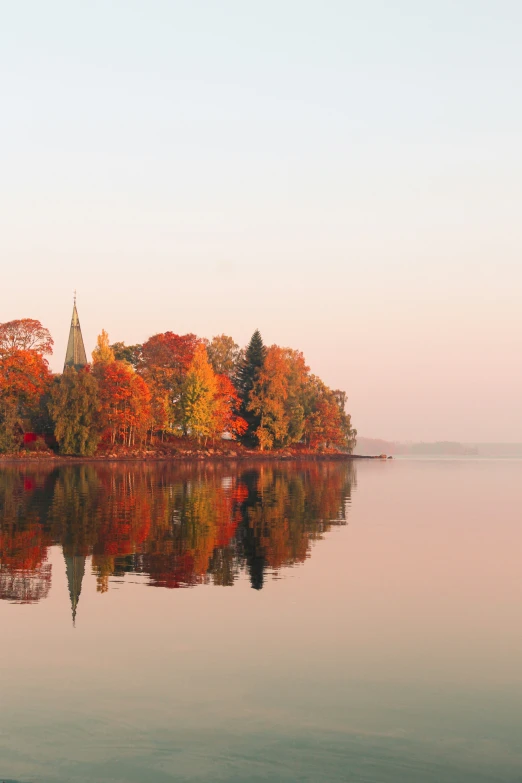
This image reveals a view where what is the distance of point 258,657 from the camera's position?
12344mm

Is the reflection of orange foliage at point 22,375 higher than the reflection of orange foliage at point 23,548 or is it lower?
higher

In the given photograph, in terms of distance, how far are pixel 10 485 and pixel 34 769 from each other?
4538 cm

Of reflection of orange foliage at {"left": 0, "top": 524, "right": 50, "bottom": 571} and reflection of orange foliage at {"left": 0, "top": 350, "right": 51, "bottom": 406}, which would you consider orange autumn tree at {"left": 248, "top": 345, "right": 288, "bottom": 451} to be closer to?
reflection of orange foliage at {"left": 0, "top": 350, "right": 51, "bottom": 406}

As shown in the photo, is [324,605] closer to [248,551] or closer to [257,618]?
[257,618]

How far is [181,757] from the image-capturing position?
8547 millimetres

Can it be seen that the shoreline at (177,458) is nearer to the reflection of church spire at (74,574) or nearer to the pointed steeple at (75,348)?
the pointed steeple at (75,348)

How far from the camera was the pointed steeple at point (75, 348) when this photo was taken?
134250 mm

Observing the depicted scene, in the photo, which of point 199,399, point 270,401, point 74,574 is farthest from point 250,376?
point 74,574

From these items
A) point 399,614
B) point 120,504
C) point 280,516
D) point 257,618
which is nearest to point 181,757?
point 257,618

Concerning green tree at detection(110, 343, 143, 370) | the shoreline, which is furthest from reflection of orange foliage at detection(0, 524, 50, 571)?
green tree at detection(110, 343, 143, 370)

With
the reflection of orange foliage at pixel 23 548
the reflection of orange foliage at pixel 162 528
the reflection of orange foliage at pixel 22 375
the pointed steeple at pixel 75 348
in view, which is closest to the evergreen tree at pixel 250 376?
the pointed steeple at pixel 75 348

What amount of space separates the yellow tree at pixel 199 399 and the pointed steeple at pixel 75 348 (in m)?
30.1

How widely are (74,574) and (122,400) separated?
261 feet

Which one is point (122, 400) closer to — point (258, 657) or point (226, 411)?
point (226, 411)
